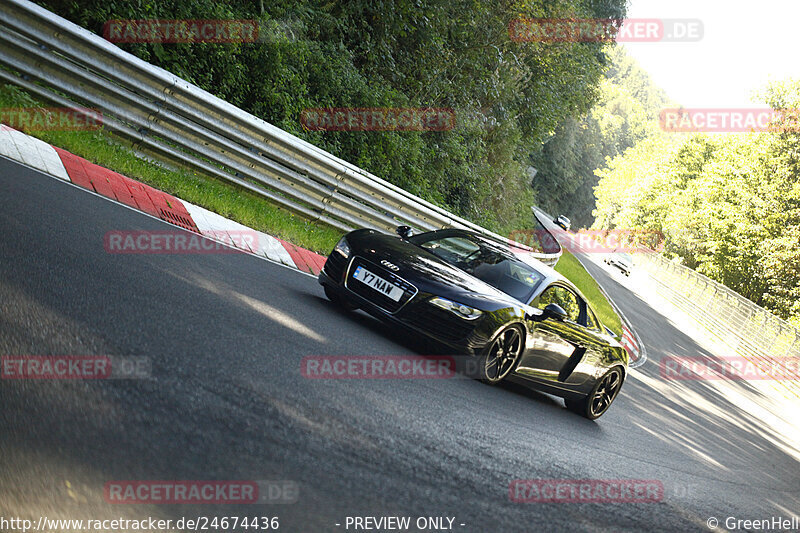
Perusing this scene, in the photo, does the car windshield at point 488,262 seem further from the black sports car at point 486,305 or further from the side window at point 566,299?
the side window at point 566,299

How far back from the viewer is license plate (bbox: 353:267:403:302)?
6.76 m

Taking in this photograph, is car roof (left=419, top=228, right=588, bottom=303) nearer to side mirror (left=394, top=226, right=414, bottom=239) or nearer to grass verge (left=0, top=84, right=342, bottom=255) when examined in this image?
side mirror (left=394, top=226, right=414, bottom=239)

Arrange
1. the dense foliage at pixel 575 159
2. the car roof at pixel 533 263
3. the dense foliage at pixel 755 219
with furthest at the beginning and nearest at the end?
1. the dense foliage at pixel 575 159
2. the dense foliage at pixel 755 219
3. the car roof at pixel 533 263

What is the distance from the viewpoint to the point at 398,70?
61.2ft

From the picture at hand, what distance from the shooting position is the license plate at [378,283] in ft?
22.2

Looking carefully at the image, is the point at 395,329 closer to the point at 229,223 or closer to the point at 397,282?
the point at 397,282

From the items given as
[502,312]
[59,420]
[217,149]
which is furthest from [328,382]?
[217,149]

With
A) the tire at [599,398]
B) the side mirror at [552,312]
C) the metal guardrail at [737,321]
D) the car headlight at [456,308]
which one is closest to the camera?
the car headlight at [456,308]

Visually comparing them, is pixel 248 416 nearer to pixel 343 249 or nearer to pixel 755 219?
pixel 343 249

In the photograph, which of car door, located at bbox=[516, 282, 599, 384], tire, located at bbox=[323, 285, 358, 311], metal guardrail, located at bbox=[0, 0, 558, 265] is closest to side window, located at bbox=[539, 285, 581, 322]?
car door, located at bbox=[516, 282, 599, 384]

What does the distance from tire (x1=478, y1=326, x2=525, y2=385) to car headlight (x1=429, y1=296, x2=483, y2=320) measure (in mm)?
336

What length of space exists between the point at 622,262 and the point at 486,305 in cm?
5312

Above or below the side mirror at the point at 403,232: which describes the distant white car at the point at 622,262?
above

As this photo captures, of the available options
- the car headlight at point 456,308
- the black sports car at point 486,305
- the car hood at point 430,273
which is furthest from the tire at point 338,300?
the car headlight at point 456,308
